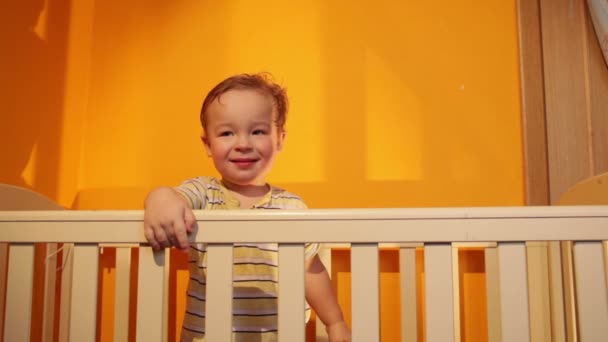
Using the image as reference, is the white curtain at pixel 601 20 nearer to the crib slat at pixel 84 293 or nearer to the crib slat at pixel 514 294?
the crib slat at pixel 514 294

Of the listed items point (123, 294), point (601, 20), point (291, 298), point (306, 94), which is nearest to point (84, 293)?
point (291, 298)

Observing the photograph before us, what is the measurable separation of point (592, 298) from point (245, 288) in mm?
523

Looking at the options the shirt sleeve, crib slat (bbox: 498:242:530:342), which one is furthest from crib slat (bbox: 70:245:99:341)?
crib slat (bbox: 498:242:530:342)

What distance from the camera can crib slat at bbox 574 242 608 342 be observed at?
589 mm

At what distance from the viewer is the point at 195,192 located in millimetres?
874

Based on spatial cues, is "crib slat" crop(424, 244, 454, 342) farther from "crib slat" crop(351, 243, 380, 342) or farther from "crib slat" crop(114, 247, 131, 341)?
"crib slat" crop(114, 247, 131, 341)

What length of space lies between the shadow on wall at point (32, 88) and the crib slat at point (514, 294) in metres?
1.01

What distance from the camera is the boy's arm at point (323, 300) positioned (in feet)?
2.90

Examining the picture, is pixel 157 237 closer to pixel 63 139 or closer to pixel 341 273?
pixel 341 273

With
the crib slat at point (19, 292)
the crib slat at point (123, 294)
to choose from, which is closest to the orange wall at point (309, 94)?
the crib slat at point (123, 294)

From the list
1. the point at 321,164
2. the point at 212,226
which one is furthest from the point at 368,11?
the point at 212,226

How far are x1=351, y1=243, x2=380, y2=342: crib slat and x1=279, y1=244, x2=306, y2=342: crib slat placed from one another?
0.06 metres

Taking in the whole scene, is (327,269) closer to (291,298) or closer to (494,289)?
(494,289)

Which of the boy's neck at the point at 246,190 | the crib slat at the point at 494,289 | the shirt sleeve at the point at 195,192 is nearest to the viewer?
the shirt sleeve at the point at 195,192
